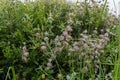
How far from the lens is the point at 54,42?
3.11 m

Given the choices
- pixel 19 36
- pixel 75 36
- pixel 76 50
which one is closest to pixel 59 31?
pixel 75 36

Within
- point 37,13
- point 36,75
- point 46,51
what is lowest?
point 36,75

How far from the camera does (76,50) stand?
2809 millimetres

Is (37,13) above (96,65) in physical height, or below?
above

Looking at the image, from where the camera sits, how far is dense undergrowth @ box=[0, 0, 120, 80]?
2.91 metres

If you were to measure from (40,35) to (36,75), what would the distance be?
352 mm

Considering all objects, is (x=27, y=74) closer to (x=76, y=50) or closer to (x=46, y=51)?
(x=46, y=51)

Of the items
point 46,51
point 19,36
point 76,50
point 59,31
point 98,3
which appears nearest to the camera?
point 76,50

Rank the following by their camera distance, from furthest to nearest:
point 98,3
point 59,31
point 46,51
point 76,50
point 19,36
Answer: point 98,3 → point 59,31 → point 19,36 → point 46,51 → point 76,50

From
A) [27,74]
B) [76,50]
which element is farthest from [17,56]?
[76,50]

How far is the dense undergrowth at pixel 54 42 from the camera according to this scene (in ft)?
9.54

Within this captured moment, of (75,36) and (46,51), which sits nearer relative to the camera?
(46,51)

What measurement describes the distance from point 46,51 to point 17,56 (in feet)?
0.92

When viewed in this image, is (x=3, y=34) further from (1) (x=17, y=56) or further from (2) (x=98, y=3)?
(2) (x=98, y=3)
